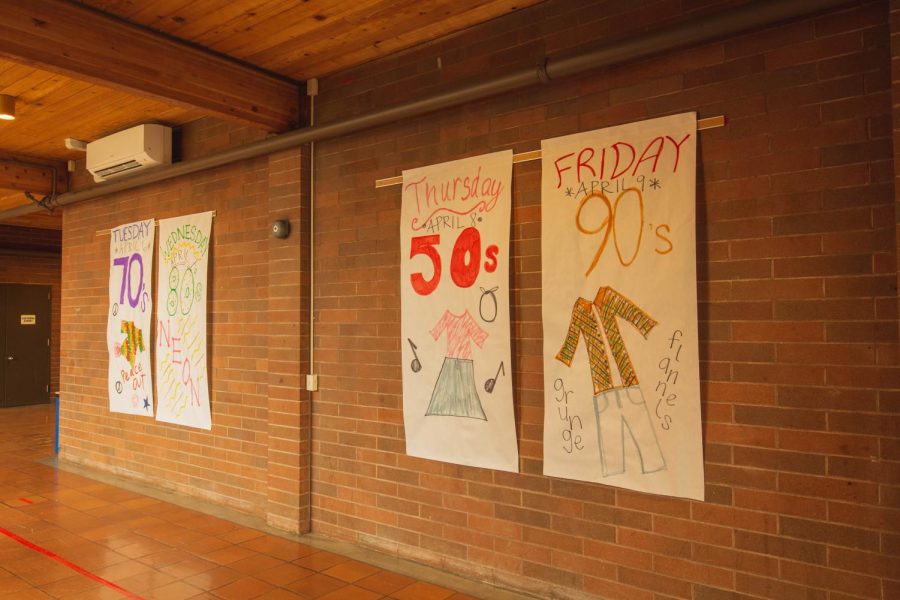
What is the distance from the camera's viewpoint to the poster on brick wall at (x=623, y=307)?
2678 mm

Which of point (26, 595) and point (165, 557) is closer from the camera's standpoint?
point (26, 595)

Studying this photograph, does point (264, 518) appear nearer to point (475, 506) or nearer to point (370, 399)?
point (370, 399)

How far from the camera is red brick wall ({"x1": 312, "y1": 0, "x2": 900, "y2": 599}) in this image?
2.33 meters

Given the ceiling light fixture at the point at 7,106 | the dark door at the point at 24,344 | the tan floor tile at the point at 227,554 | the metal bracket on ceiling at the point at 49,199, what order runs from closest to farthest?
the tan floor tile at the point at 227,554, the ceiling light fixture at the point at 7,106, the metal bracket on ceiling at the point at 49,199, the dark door at the point at 24,344

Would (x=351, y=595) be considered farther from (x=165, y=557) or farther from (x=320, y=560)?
(x=165, y=557)

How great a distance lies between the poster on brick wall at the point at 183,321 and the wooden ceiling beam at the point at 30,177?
1.98m

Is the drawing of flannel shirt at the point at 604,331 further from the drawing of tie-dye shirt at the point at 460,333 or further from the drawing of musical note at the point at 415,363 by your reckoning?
the drawing of musical note at the point at 415,363

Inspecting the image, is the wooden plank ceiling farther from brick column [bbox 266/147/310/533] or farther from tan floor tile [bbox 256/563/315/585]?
tan floor tile [bbox 256/563/315/585]

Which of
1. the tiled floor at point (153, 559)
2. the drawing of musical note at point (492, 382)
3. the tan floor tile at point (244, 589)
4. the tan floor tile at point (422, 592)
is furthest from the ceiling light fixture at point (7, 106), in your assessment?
the tan floor tile at point (422, 592)

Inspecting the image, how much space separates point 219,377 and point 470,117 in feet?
9.16

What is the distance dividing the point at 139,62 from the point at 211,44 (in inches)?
17.1

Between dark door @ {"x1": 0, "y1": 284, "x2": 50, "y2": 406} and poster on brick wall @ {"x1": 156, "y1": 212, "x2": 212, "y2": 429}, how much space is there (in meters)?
7.21

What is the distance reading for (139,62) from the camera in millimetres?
3359

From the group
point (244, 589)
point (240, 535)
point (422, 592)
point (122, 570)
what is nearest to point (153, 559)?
point (122, 570)
